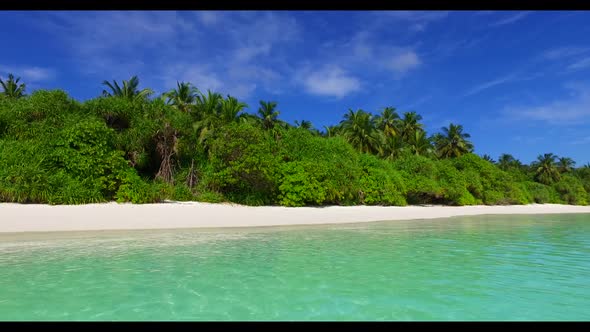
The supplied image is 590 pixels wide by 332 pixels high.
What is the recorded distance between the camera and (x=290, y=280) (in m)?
6.27

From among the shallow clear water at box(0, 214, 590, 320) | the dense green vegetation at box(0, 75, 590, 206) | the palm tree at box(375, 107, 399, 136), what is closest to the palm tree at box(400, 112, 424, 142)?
the palm tree at box(375, 107, 399, 136)

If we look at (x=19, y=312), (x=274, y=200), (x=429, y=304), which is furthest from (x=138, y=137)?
(x=429, y=304)

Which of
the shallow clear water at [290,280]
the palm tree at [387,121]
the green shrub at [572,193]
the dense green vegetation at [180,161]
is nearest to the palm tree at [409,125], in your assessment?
the palm tree at [387,121]

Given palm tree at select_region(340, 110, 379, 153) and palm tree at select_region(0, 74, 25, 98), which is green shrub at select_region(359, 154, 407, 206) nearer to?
palm tree at select_region(340, 110, 379, 153)

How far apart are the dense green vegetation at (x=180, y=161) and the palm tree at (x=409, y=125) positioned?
45.8 ft

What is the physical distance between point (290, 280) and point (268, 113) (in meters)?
37.5

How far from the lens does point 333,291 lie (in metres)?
5.53

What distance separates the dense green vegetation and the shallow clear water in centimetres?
973

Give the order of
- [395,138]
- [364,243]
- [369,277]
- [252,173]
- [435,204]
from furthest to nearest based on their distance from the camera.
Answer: [395,138] → [435,204] → [252,173] → [364,243] → [369,277]

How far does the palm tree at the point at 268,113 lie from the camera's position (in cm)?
4259

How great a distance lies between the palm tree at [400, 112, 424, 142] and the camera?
54.0 metres

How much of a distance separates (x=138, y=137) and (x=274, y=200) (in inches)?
394

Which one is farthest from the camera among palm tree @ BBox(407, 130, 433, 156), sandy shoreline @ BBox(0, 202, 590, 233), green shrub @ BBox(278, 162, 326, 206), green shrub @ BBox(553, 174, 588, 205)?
green shrub @ BBox(553, 174, 588, 205)
